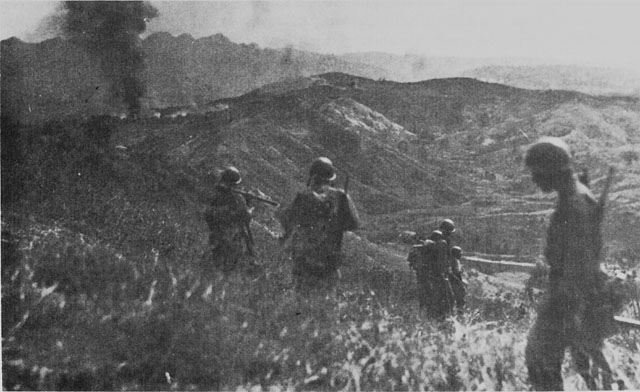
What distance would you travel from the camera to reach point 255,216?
6914mm

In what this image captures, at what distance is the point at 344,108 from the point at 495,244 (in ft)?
7.25

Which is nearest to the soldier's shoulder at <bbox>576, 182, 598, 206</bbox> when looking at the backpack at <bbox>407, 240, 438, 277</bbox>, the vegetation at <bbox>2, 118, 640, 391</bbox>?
the vegetation at <bbox>2, 118, 640, 391</bbox>

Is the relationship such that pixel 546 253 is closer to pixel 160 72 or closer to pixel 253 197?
pixel 253 197

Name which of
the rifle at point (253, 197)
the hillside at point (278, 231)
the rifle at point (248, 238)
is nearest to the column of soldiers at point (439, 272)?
the hillside at point (278, 231)

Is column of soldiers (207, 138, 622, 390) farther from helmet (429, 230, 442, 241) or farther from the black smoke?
the black smoke

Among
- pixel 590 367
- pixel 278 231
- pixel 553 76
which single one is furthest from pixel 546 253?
pixel 553 76

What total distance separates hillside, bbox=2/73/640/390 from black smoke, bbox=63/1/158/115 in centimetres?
36

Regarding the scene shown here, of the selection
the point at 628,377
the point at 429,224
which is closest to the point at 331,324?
the point at 429,224

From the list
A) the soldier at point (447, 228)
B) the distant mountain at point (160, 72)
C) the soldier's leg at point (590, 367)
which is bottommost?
the soldier's leg at point (590, 367)

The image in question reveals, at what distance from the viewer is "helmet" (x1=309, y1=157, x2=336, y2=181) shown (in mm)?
6457

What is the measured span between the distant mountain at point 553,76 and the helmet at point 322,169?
245cm

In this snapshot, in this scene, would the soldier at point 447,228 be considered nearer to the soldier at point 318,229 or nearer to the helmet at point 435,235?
the helmet at point 435,235

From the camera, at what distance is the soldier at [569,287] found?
5.52 m

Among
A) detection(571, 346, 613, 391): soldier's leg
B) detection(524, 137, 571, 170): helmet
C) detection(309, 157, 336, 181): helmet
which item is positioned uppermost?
detection(524, 137, 571, 170): helmet
